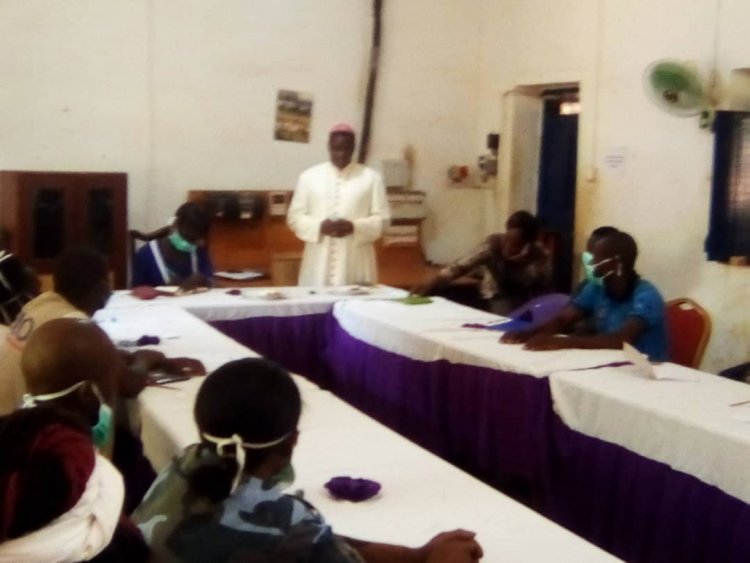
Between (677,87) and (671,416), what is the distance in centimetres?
322

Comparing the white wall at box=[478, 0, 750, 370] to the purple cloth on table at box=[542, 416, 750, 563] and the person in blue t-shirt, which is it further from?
the purple cloth on table at box=[542, 416, 750, 563]

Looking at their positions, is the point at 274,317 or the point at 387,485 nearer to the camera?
the point at 387,485

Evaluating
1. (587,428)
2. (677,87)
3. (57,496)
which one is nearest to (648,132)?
(677,87)

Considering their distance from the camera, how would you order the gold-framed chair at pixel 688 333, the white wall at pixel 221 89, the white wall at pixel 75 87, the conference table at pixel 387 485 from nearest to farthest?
the conference table at pixel 387 485 < the gold-framed chair at pixel 688 333 < the white wall at pixel 75 87 < the white wall at pixel 221 89

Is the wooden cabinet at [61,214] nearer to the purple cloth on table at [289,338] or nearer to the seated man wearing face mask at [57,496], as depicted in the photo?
the purple cloth on table at [289,338]

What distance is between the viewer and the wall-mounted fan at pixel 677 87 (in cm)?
540

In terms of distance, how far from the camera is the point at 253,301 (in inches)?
188

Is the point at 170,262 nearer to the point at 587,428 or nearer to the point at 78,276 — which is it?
the point at 78,276

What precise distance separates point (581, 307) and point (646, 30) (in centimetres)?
A: 263

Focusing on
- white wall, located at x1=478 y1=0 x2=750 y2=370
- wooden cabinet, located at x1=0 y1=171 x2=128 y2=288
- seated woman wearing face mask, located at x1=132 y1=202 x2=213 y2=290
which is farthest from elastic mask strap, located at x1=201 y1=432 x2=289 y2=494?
white wall, located at x1=478 y1=0 x2=750 y2=370

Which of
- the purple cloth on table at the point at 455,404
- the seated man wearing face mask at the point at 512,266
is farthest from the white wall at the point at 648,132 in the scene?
the purple cloth on table at the point at 455,404

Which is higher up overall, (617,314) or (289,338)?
(617,314)

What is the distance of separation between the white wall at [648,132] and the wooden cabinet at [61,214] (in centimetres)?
298

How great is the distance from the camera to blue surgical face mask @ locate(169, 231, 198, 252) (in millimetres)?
5039
